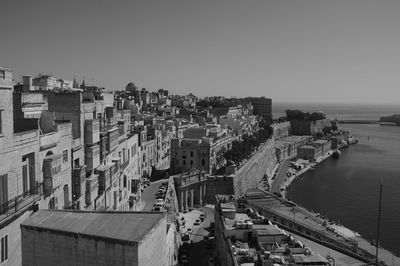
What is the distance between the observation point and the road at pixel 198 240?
2145 centimetres

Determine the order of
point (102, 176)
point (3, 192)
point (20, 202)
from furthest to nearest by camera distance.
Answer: point (102, 176) < point (20, 202) < point (3, 192)

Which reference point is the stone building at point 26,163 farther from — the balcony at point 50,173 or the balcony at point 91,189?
the balcony at point 91,189

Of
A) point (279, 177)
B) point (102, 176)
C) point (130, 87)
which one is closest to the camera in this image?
point (102, 176)

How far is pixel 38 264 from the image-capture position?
6.90m

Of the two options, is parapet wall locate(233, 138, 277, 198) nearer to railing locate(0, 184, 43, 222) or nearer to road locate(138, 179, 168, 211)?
road locate(138, 179, 168, 211)

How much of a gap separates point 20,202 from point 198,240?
17163 millimetres

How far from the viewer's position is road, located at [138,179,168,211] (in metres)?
22.2

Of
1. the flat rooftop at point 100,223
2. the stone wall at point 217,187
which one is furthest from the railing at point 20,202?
the stone wall at point 217,187

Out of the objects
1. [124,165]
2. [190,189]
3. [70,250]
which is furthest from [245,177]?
[70,250]

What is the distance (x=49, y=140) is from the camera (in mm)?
9383

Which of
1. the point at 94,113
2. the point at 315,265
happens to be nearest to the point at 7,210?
the point at 94,113

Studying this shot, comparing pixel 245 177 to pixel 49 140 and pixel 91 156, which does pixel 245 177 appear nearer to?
pixel 91 156

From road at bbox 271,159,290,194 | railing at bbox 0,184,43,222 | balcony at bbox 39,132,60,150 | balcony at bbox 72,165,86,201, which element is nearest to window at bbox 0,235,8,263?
railing at bbox 0,184,43,222

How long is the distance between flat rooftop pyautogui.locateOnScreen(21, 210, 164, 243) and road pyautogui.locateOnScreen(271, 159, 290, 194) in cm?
3620
